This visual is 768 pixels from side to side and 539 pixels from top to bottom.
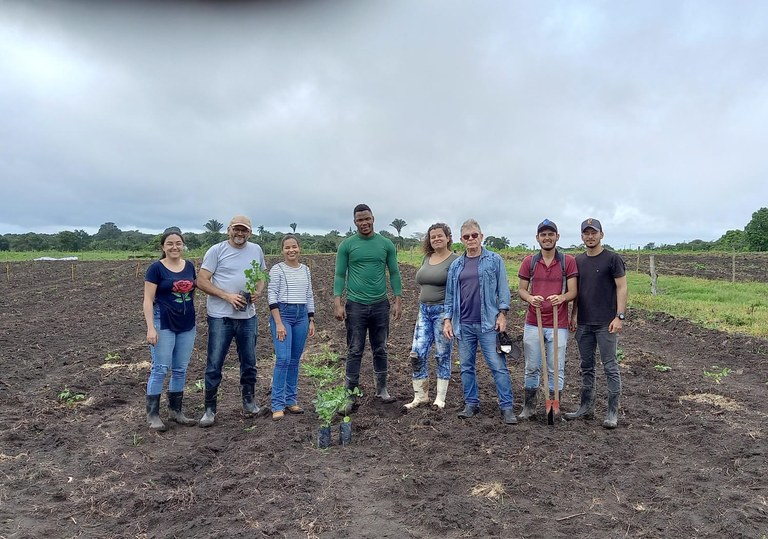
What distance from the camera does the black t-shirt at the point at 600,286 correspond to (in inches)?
175

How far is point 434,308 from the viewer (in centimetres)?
491

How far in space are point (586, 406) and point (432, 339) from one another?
5.12ft

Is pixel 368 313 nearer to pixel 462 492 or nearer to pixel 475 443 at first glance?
pixel 475 443

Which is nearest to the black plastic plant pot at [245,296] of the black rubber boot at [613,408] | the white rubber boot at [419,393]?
the white rubber boot at [419,393]

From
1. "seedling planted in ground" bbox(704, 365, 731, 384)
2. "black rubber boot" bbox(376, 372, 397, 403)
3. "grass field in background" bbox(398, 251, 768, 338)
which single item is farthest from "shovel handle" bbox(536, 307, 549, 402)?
"grass field in background" bbox(398, 251, 768, 338)

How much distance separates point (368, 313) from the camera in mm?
4930

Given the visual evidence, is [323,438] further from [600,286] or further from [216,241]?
[216,241]

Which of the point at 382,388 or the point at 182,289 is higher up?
the point at 182,289

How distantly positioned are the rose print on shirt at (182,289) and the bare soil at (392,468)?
48.7 inches

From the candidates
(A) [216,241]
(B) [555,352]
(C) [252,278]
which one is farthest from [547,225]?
(A) [216,241]

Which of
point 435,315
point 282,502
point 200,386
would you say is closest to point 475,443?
point 435,315

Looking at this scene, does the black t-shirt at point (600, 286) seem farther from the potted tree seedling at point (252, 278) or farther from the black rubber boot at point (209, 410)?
the black rubber boot at point (209, 410)

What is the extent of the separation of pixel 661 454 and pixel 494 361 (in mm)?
1479

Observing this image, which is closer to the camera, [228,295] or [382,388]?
[228,295]
